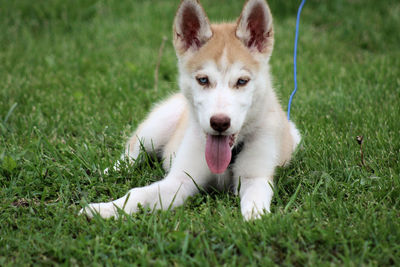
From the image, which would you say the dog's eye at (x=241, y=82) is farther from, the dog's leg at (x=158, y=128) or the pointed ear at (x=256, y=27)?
the dog's leg at (x=158, y=128)

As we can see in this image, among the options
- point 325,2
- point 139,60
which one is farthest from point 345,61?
point 139,60

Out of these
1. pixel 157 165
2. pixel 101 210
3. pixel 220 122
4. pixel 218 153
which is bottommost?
pixel 157 165

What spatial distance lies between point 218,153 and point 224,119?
367mm

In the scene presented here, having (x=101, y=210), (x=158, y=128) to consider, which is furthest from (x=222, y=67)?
(x=158, y=128)

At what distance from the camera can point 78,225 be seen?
2732 millimetres

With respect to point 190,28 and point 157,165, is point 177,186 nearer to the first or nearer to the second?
point 157,165

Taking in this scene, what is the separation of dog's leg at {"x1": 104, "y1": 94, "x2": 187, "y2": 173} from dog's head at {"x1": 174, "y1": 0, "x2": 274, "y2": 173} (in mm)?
936

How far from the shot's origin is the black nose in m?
2.71

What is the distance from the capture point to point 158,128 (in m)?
4.14

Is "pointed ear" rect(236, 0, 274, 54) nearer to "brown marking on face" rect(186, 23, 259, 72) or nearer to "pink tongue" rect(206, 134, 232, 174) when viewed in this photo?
"brown marking on face" rect(186, 23, 259, 72)

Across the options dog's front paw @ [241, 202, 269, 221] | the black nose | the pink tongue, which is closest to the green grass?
dog's front paw @ [241, 202, 269, 221]

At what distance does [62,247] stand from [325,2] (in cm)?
750

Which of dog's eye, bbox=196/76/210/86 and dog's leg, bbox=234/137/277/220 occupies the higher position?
dog's eye, bbox=196/76/210/86

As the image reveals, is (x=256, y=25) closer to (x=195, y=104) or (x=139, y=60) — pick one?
(x=195, y=104)
